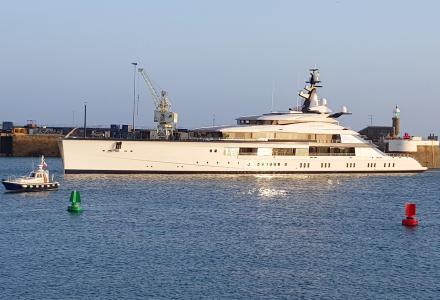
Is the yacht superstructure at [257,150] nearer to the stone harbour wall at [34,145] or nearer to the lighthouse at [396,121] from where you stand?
the lighthouse at [396,121]

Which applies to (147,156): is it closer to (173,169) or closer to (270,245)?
(173,169)

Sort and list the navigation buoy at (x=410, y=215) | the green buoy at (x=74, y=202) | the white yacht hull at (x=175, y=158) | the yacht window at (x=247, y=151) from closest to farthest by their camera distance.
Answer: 1. the navigation buoy at (x=410, y=215)
2. the green buoy at (x=74, y=202)
3. the white yacht hull at (x=175, y=158)
4. the yacht window at (x=247, y=151)

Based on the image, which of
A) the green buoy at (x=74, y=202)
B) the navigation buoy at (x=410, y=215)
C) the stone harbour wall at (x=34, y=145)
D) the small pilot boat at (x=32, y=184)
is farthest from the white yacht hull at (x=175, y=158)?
the stone harbour wall at (x=34, y=145)

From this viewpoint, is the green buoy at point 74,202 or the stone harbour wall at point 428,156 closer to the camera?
the green buoy at point 74,202

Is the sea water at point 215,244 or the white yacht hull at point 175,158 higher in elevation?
the white yacht hull at point 175,158

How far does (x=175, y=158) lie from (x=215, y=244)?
4463 cm

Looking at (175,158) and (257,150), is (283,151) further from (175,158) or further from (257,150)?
(175,158)

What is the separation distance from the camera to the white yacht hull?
8994 cm

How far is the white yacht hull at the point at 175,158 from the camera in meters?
89.9

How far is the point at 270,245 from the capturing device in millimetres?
48031

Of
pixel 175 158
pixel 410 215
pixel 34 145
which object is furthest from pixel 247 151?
pixel 34 145

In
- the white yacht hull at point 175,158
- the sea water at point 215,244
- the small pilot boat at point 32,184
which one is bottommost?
the sea water at point 215,244

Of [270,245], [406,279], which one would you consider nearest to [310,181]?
[270,245]

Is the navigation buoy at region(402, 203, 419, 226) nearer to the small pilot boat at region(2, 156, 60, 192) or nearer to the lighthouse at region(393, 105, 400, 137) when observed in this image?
the small pilot boat at region(2, 156, 60, 192)
